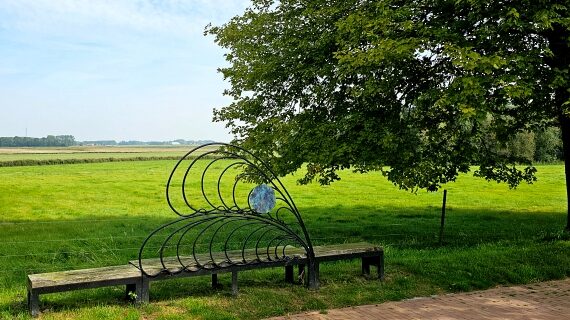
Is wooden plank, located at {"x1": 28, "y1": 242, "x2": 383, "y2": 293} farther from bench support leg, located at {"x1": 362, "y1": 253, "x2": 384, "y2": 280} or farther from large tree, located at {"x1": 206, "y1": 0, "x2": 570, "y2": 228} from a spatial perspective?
large tree, located at {"x1": 206, "y1": 0, "x2": 570, "y2": 228}

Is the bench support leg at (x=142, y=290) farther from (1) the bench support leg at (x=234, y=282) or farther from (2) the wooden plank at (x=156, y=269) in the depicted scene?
(1) the bench support leg at (x=234, y=282)

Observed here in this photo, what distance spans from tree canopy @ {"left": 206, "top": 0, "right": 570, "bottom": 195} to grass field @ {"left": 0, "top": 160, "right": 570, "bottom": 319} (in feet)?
7.15

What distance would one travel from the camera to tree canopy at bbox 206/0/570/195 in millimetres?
9461

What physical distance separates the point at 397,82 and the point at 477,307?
571 cm

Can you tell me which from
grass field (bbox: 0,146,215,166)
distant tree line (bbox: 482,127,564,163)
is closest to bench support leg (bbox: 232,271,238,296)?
distant tree line (bbox: 482,127,564,163)

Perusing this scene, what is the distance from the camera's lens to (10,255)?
38.7 feet

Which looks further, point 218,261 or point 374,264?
point 374,264

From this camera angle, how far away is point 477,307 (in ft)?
23.2

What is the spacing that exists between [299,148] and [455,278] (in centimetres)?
473

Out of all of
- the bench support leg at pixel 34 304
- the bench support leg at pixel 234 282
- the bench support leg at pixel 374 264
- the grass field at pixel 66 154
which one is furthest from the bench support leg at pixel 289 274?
the grass field at pixel 66 154

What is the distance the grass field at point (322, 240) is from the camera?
6922mm

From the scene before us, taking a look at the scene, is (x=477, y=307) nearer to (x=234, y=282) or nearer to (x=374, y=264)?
(x=374, y=264)

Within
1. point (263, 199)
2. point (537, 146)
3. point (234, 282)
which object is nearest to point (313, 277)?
point (234, 282)

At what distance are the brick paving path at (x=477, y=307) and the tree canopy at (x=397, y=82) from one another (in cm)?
292
